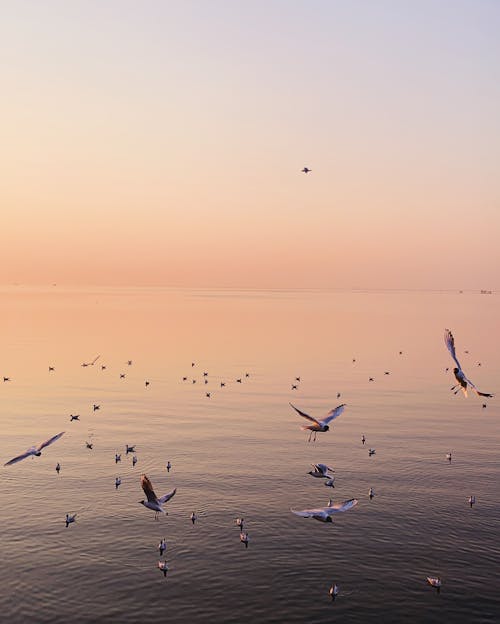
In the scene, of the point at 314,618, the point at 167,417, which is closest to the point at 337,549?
the point at 314,618

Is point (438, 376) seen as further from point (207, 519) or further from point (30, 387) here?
point (207, 519)

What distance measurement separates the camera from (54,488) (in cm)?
5153

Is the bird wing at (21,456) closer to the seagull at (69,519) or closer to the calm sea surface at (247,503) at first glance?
the calm sea surface at (247,503)

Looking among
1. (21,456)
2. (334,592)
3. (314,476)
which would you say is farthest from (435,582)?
(21,456)

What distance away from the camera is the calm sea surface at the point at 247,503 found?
116 feet

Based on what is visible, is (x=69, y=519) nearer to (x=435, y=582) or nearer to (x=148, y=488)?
(x=148, y=488)

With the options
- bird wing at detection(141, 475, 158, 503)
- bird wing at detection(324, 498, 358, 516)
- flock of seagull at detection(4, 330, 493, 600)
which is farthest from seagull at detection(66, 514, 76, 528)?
bird wing at detection(324, 498, 358, 516)

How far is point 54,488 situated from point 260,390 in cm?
4915

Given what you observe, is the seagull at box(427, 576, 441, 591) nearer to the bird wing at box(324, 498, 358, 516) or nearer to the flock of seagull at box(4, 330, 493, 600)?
the flock of seagull at box(4, 330, 493, 600)

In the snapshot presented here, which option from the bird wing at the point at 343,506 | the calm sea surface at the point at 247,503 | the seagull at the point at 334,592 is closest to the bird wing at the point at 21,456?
the calm sea surface at the point at 247,503

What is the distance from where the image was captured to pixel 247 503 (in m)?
48.7

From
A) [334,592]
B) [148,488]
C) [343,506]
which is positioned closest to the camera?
[148,488]

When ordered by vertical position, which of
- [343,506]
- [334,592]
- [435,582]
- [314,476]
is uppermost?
[314,476]

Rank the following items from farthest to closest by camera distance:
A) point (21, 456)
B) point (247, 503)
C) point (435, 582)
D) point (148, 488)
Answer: point (247, 503) → point (435, 582) → point (21, 456) → point (148, 488)
